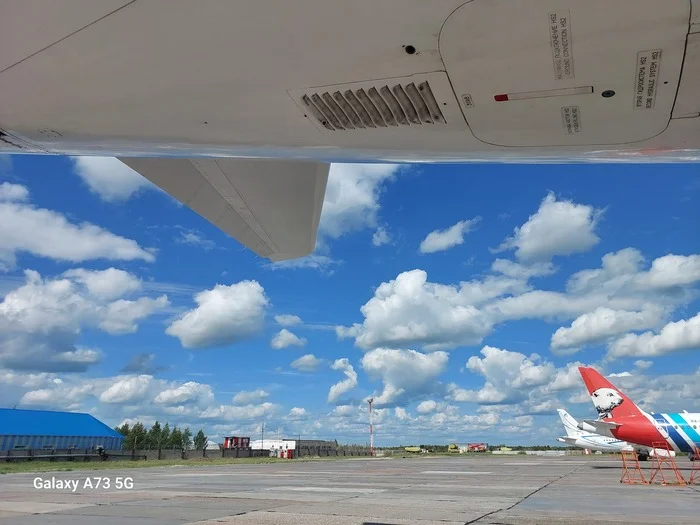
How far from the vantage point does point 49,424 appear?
50469 millimetres

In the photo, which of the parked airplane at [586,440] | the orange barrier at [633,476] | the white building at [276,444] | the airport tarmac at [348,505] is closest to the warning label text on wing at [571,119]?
the airport tarmac at [348,505]

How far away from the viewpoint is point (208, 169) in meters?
4.15

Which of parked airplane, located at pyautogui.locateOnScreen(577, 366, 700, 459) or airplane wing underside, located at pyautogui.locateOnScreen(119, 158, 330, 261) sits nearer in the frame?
airplane wing underside, located at pyautogui.locateOnScreen(119, 158, 330, 261)

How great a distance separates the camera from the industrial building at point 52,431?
151ft

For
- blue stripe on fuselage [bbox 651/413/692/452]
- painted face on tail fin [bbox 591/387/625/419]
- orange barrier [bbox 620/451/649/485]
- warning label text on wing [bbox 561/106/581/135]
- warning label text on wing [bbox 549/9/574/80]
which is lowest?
orange barrier [bbox 620/451/649/485]

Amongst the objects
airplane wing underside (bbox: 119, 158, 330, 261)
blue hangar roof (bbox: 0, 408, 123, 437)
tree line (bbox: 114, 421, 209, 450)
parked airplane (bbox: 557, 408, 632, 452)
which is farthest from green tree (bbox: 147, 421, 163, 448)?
airplane wing underside (bbox: 119, 158, 330, 261)

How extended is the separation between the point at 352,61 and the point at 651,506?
1195cm

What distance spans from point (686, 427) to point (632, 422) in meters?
2.58

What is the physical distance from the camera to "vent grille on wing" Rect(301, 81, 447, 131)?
2.43 meters

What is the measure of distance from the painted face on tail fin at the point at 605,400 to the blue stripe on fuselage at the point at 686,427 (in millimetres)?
3013

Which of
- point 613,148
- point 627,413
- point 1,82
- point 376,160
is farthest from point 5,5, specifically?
point 627,413

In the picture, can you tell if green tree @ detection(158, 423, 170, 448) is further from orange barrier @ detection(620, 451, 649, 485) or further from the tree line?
orange barrier @ detection(620, 451, 649, 485)

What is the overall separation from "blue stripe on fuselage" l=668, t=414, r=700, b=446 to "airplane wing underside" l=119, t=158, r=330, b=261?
30335 mm

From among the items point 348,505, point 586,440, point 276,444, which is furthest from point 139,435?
point 348,505
